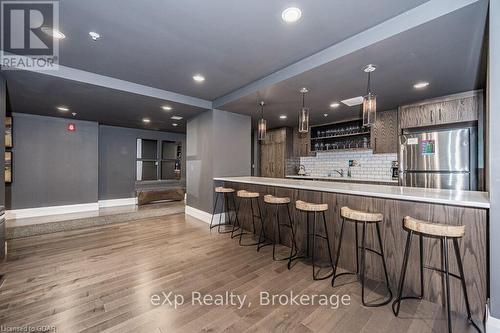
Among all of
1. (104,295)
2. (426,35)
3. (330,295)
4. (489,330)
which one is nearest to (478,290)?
(489,330)

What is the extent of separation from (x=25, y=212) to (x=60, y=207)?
59cm

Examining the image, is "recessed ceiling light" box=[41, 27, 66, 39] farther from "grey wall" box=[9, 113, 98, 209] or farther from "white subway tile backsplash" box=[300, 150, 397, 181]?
"white subway tile backsplash" box=[300, 150, 397, 181]

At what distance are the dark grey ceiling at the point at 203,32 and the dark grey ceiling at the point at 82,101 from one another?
1.69 ft

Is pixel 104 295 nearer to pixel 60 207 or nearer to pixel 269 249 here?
pixel 269 249

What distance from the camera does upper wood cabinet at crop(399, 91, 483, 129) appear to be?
335cm

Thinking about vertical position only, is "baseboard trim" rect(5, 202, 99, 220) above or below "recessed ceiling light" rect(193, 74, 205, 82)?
below

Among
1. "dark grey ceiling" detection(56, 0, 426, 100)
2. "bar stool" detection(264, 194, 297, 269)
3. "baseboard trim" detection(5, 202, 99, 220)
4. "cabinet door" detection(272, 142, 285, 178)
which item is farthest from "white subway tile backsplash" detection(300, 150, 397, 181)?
"baseboard trim" detection(5, 202, 99, 220)

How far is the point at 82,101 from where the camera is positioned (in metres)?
3.86

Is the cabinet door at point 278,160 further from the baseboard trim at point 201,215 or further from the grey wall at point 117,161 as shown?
the grey wall at point 117,161

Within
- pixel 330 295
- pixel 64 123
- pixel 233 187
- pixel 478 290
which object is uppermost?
pixel 64 123

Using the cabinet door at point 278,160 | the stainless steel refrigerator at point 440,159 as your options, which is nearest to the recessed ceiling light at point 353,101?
the stainless steel refrigerator at point 440,159

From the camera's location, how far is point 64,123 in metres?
5.20

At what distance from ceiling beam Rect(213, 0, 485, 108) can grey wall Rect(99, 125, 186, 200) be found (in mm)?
5181

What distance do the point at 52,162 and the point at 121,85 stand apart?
3.44 m
